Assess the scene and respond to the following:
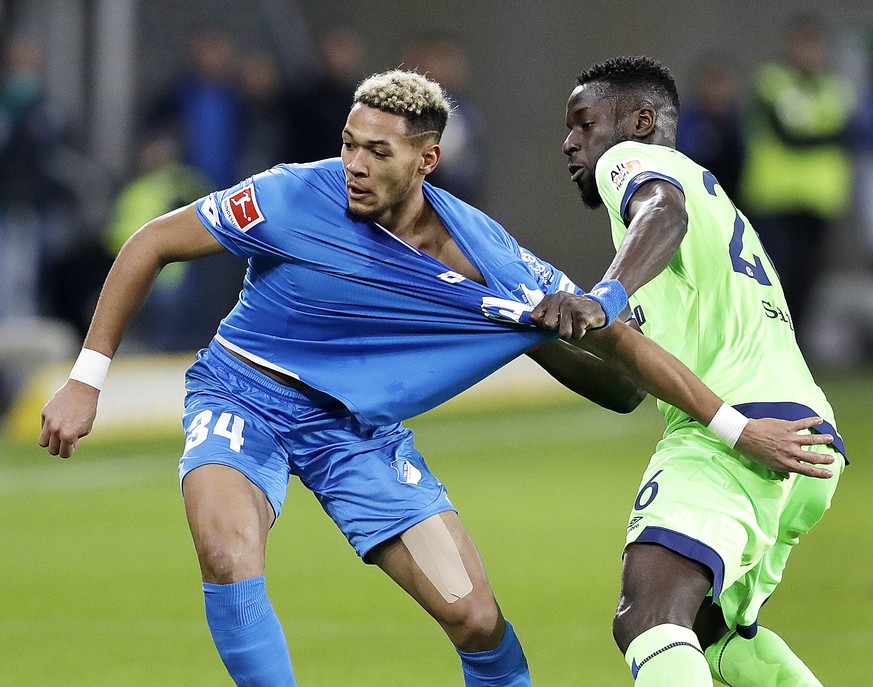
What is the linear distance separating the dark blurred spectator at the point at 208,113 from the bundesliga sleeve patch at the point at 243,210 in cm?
1001

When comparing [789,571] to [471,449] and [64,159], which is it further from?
[64,159]

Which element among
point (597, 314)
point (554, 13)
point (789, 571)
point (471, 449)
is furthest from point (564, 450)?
point (597, 314)

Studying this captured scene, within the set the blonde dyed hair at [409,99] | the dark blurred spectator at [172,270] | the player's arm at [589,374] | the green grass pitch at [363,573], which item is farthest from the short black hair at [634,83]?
the dark blurred spectator at [172,270]

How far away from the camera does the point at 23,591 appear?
843cm

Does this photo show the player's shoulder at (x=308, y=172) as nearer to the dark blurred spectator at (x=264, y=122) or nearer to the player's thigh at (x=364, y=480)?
the player's thigh at (x=364, y=480)

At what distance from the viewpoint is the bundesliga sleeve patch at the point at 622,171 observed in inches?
187

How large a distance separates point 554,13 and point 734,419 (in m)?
14.4

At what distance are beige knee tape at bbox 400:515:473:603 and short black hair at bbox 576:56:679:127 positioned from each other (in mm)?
1446

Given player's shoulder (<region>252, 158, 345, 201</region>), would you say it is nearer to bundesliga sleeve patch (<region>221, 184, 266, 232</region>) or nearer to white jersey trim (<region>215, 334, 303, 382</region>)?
bundesliga sleeve patch (<region>221, 184, 266, 232</region>)

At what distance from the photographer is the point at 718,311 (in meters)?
4.80

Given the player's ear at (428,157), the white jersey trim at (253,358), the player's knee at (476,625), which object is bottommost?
the player's knee at (476,625)

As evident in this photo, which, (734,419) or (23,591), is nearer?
(734,419)

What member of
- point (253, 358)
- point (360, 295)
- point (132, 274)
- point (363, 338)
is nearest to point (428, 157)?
point (360, 295)

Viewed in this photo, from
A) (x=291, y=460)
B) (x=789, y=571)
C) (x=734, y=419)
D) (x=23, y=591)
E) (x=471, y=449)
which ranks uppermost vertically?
(x=734, y=419)
